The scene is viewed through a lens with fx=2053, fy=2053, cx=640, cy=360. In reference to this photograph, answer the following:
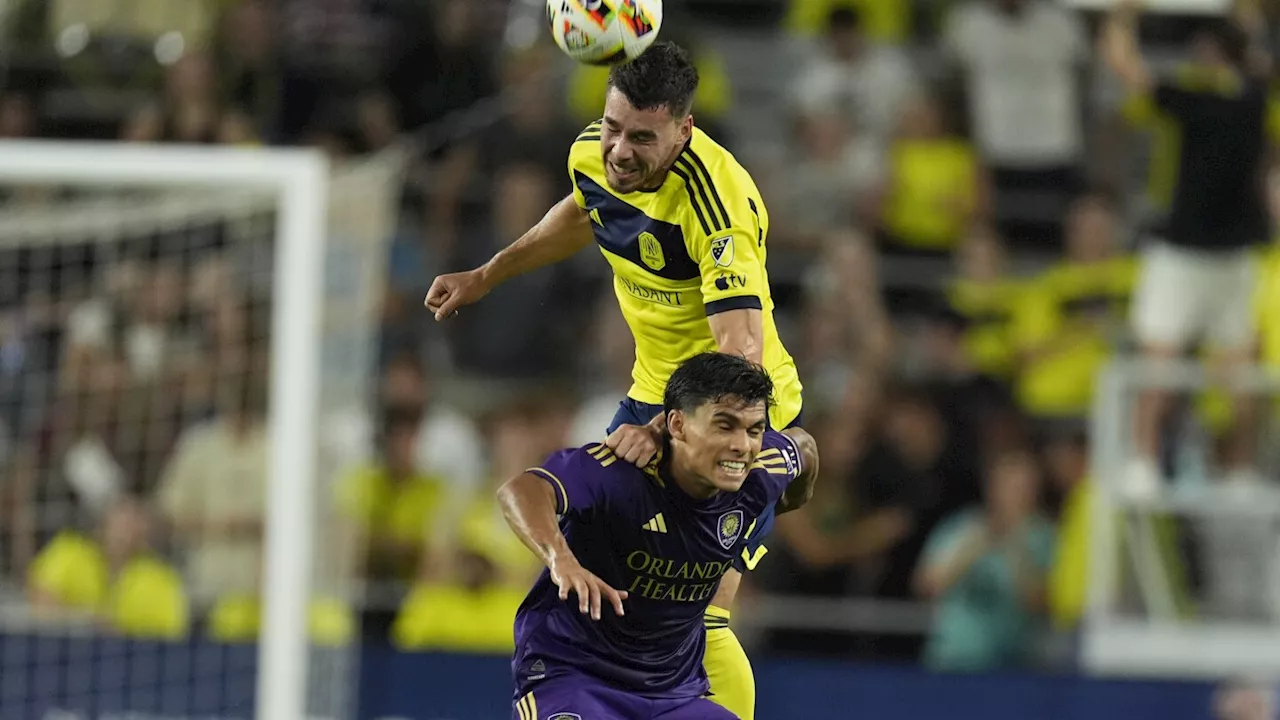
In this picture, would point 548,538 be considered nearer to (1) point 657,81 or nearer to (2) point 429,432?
(1) point 657,81

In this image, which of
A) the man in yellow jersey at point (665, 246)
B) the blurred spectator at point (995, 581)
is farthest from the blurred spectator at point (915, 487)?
the man in yellow jersey at point (665, 246)

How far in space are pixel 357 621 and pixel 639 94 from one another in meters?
6.27

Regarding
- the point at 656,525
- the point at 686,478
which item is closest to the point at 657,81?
the point at 686,478

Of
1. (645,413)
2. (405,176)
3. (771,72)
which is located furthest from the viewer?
(771,72)

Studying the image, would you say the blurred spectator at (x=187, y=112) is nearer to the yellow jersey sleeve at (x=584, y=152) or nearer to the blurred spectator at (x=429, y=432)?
the blurred spectator at (x=429, y=432)

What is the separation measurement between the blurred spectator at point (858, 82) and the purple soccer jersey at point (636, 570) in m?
7.67

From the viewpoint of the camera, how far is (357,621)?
1144cm

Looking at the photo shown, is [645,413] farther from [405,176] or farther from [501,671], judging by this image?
[405,176]

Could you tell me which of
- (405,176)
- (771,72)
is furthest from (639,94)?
(771,72)

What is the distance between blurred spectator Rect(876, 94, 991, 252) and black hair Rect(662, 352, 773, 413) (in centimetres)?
738

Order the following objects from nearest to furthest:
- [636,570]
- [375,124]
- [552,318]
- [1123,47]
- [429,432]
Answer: [636,570] → [1123,47] → [429,432] → [552,318] → [375,124]

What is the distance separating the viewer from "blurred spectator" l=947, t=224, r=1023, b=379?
12469mm

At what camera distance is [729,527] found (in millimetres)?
5945

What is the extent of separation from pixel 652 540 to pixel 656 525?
0.05m
